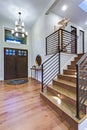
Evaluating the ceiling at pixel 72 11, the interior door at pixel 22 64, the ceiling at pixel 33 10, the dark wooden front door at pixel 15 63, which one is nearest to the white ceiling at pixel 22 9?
the ceiling at pixel 33 10

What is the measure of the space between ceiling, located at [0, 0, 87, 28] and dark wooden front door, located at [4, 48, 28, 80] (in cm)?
201

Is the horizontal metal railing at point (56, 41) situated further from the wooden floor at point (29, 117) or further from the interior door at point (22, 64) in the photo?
the wooden floor at point (29, 117)

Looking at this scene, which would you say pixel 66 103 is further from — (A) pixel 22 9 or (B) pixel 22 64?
(A) pixel 22 9

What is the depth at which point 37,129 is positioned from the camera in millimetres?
1657

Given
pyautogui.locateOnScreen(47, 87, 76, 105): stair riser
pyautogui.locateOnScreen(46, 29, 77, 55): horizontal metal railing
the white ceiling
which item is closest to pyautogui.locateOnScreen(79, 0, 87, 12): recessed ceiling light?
pyautogui.locateOnScreen(46, 29, 77, 55): horizontal metal railing

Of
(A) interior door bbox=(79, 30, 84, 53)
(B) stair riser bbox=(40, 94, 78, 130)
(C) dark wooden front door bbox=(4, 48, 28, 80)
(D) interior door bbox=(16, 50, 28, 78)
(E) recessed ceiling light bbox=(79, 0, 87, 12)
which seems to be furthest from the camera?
(A) interior door bbox=(79, 30, 84, 53)

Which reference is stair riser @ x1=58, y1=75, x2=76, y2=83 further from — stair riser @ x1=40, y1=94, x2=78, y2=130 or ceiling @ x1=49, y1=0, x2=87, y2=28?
ceiling @ x1=49, y1=0, x2=87, y2=28

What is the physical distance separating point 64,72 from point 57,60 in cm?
59

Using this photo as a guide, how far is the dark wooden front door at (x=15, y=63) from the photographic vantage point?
20.0 ft

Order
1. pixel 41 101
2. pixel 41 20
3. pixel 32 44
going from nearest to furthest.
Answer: pixel 41 101 → pixel 41 20 → pixel 32 44

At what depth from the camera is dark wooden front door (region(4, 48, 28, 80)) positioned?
610cm

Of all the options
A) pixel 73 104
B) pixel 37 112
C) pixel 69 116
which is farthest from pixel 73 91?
pixel 37 112

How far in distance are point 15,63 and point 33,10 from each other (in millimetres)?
3354

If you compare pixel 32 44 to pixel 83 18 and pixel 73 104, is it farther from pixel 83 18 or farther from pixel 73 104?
pixel 73 104
